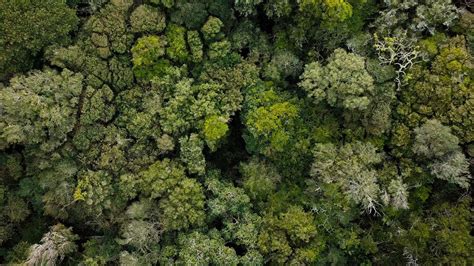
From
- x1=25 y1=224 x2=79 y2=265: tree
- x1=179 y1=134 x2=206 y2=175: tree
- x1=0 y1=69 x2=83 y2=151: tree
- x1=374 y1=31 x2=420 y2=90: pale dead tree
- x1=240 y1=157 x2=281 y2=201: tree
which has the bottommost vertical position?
x1=25 y1=224 x2=79 y2=265: tree

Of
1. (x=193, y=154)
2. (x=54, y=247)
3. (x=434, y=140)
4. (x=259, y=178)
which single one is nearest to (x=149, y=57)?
(x=193, y=154)

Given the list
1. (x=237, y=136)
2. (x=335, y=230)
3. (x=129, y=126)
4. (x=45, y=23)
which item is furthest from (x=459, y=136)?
(x=45, y=23)

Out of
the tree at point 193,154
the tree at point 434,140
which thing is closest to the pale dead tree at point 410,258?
the tree at point 434,140

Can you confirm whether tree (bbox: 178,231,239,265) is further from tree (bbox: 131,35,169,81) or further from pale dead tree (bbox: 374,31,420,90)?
pale dead tree (bbox: 374,31,420,90)

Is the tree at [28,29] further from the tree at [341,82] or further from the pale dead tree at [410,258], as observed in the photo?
the pale dead tree at [410,258]

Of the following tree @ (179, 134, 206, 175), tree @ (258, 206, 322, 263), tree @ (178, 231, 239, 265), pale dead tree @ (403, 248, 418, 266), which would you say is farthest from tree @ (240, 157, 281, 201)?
pale dead tree @ (403, 248, 418, 266)

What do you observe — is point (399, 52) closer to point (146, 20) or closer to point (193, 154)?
point (193, 154)

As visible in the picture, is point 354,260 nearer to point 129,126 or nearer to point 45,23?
point 129,126
